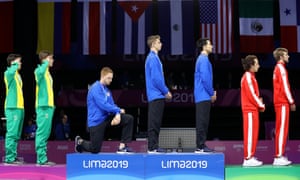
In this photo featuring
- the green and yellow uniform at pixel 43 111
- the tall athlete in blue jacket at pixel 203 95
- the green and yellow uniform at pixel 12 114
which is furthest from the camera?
the green and yellow uniform at pixel 12 114

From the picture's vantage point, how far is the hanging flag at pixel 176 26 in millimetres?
16656

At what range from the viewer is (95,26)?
16672mm

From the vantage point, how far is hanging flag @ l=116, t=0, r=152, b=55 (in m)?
16.5

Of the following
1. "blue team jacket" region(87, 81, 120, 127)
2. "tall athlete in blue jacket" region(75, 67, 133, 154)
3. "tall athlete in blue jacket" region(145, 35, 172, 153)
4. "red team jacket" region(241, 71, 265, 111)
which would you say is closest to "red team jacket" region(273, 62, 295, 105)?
"red team jacket" region(241, 71, 265, 111)


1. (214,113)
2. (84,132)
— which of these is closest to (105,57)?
(84,132)

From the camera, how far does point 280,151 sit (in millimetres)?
9148

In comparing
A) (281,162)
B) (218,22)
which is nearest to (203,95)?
(281,162)

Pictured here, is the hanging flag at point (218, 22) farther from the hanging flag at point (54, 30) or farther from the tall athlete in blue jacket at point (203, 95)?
the tall athlete in blue jacket at point (203, 95)

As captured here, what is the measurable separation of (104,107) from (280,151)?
10.2 feet

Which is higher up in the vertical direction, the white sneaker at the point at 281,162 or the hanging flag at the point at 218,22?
the hanging flag at the point at 218,22

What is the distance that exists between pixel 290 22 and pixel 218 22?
2153 millimetres

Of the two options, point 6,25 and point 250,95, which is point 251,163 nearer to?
point 250,95

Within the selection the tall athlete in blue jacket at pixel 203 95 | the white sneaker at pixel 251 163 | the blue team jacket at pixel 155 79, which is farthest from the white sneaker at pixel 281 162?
the blue team jacket at pixel 155 79

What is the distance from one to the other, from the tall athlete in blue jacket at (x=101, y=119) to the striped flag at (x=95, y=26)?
777cm
